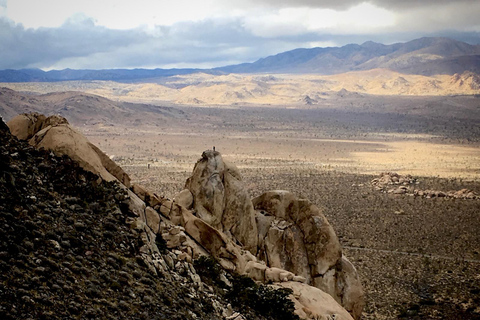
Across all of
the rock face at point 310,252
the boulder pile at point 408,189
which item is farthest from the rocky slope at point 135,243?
the boulder pile at point 408,189

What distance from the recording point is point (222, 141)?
3403 inches

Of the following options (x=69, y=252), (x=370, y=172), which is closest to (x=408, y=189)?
(x=370, y=172)

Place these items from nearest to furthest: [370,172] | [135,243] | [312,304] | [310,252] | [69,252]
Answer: [69,252], [135,243], [312,304], [310,252], [370,172]

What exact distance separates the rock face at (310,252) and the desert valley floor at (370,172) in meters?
3.20

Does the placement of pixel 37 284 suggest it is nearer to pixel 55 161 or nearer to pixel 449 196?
pixel 55 161

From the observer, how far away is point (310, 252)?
18625 mm

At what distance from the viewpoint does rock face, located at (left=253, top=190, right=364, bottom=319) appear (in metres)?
18.2

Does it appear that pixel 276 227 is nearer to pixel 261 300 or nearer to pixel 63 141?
pixel 261 300

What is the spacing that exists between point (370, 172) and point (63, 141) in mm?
49189

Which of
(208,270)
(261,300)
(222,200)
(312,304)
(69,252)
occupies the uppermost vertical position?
(69,252)

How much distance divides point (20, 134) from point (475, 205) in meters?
35.4

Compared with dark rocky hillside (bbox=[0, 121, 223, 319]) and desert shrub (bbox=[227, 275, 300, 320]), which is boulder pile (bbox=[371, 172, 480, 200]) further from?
dark rocky hillside (bbox=[0, 121, 223, 319])

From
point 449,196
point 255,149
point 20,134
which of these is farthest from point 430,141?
point 20,134

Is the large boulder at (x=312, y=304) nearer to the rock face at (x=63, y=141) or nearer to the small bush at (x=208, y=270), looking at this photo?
the small bush at (x=208, y=270)
